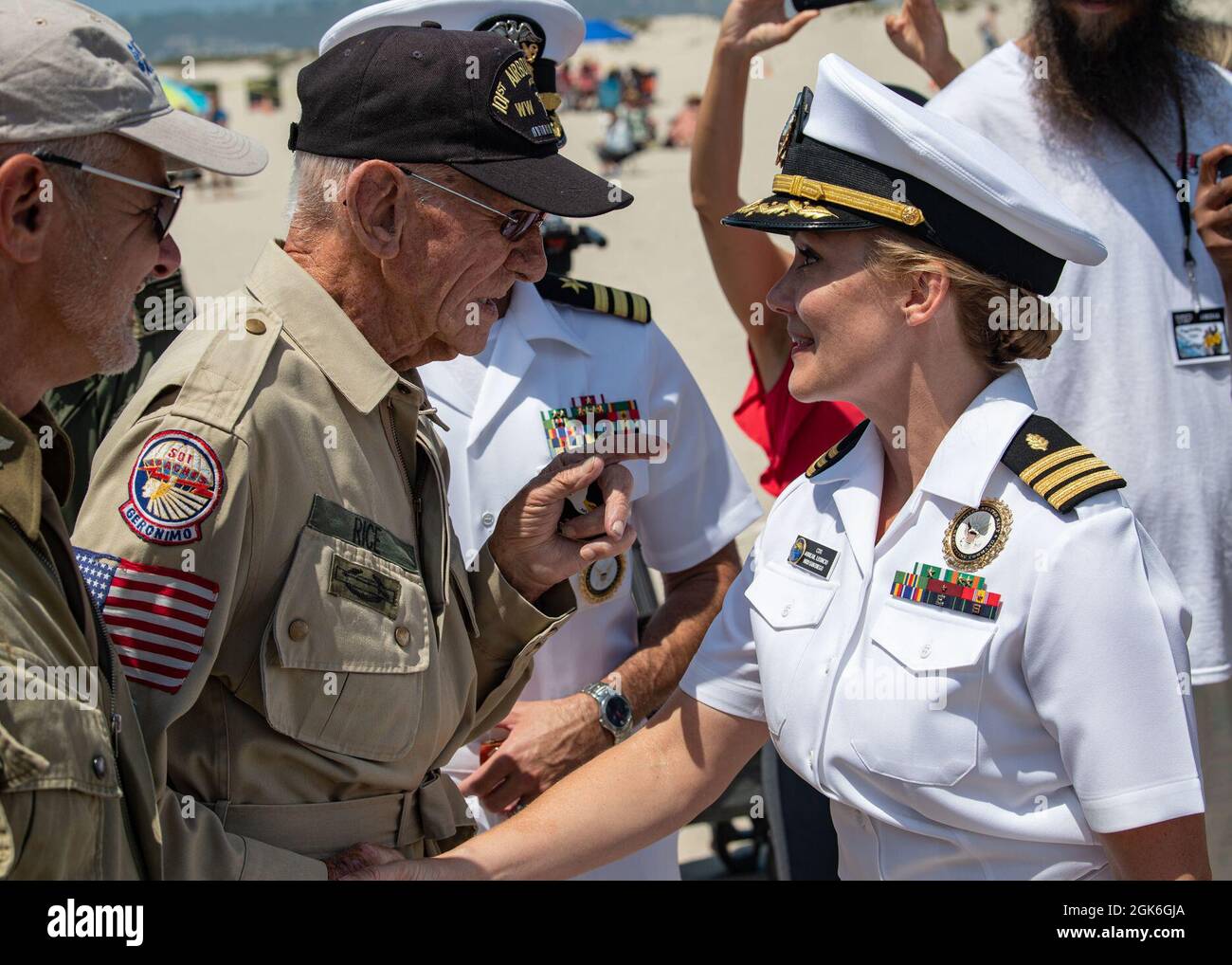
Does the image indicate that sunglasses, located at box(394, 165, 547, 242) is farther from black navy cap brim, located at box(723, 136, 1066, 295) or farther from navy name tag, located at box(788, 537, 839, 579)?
navy name tag, located at box(788, 537, 839, 579)

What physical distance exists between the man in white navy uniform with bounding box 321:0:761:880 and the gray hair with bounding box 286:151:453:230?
2.64ft

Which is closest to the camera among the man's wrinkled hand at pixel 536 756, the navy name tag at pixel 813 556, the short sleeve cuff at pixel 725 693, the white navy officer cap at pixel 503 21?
the navy name tag at pixel 813 556

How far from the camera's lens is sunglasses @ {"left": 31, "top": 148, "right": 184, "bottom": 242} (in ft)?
5.55

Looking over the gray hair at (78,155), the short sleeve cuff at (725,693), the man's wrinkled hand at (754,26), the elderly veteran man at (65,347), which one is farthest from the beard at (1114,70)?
the gray hair at (78,155)

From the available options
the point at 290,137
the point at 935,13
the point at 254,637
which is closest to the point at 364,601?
the point at 254,637

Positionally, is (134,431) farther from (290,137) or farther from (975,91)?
(975,91)

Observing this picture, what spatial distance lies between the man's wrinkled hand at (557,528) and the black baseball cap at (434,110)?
1.63 ft

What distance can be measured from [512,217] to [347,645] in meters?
0.83

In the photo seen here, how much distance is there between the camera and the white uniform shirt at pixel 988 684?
6.54ft

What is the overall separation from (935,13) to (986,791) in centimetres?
289

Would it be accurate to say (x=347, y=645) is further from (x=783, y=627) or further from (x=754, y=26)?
(x=754, y=26)

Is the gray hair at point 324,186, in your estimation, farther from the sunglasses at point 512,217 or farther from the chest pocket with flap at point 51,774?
the chest pocket with flap at point 51,774

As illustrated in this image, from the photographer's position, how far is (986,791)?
2107mm

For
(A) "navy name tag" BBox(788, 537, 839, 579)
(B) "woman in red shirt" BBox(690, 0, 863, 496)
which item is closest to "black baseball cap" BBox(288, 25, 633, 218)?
(A) "navy name tag" BBox(788, 537, 839, 579)
